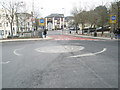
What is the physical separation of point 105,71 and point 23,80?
3726 mm

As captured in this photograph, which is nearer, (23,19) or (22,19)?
(22,19)

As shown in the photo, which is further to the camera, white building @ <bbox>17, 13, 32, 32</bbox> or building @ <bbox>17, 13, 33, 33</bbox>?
white building @ <bbox>17, 13, 32, 32</bbox>

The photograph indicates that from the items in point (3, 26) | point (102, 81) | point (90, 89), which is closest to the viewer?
point (90, 89)

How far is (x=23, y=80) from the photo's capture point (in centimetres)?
572

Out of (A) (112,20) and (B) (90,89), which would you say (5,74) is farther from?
(A) (112,20)

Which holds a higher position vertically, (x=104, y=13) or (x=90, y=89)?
(x=104, y=13)

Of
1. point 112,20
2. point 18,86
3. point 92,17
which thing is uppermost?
point 92,17

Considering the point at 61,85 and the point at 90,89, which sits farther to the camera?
the point at 61,85

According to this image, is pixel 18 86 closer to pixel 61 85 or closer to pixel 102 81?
pixel 61 85

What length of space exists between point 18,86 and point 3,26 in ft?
164

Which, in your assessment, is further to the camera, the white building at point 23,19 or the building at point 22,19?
the white building at point 23,19

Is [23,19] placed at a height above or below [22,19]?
above

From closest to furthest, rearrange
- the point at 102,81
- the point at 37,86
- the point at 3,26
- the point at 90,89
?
1. the point at 90,89
2. the point at 37,86
3. the point at 102,81
4. the point at 3,26

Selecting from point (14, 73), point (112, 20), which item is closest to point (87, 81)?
point (14, 73)
